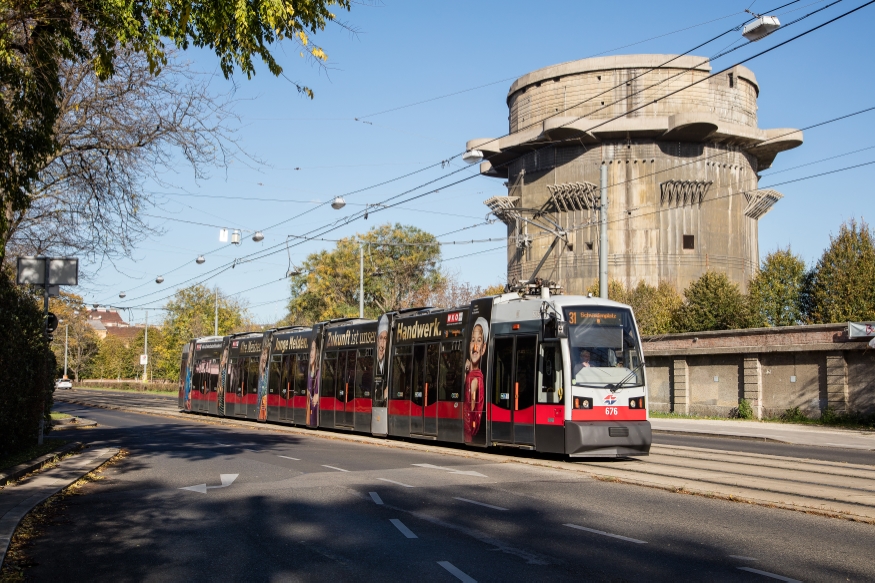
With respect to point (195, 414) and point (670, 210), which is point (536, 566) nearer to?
point (195, 414)

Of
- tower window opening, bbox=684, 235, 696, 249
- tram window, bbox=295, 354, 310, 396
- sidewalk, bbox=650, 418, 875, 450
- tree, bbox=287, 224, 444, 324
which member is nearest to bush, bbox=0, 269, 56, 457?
tram window, bbox=295, 354, 310, 396

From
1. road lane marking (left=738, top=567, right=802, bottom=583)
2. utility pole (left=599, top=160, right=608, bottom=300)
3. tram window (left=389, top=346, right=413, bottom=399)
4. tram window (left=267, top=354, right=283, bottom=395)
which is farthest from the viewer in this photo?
tram window (left=267, top=354, right=283, bottom=395)

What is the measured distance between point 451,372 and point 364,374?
17.4 feet

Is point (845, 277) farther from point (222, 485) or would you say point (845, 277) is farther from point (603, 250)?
point (222, 485)

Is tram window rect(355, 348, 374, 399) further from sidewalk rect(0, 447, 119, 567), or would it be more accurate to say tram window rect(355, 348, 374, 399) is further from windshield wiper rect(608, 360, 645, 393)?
windshield wiper rect(608, 360, 645, 393)

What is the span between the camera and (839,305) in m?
44.1

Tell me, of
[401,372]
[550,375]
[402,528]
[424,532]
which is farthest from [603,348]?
[424,532]

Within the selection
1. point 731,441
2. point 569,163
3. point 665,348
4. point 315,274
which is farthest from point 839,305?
point 315,274

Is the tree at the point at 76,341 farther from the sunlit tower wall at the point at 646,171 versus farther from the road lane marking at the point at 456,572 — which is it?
the road lane marking at the point at 456,572

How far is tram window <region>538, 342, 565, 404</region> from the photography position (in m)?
17.0

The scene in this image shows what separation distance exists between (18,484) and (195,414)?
30501mm

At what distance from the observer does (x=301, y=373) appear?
100.0 ft

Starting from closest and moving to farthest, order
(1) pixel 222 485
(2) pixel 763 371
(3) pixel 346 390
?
(1) pixel 222 485
(3) pixel 346 390
(2) pixel 763 371

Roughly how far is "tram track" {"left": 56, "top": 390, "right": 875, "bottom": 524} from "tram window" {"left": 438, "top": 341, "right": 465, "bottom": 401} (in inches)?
58.3
